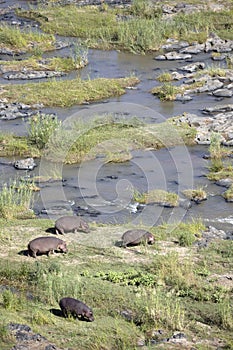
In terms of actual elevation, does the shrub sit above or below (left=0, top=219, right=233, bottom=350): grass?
below

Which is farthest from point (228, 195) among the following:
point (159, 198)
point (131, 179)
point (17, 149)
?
point (17, 149)

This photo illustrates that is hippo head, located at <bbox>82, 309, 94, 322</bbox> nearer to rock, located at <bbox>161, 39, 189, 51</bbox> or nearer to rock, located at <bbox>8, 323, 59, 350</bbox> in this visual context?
rock, located at <bbox>8, 323, 59, 350</bbox>

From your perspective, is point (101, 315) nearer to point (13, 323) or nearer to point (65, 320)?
point (65, 320)

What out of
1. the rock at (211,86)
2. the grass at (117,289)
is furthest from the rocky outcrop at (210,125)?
the grass at (117,289)

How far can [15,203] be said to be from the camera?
15922 millimetres

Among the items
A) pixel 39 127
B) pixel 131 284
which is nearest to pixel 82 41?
pixel 39 127

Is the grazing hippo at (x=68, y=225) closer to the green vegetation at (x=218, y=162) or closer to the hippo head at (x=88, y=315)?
the hippo head at (x=88, y=315)

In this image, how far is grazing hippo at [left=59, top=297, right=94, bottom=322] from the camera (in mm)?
10195

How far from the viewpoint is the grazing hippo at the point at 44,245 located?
1253 cm

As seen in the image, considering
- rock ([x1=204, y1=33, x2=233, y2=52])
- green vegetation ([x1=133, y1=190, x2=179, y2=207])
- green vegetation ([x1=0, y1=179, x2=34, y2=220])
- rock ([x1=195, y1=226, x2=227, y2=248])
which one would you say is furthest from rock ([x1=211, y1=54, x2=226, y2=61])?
rock ([x1=195, y1=226, x2=227, y2=248])

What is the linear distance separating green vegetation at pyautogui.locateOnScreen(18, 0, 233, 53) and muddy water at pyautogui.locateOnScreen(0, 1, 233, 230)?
7.73 meters

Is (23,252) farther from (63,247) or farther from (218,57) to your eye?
(218,57)

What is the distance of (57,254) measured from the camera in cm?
1287

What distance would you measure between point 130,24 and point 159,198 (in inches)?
713
